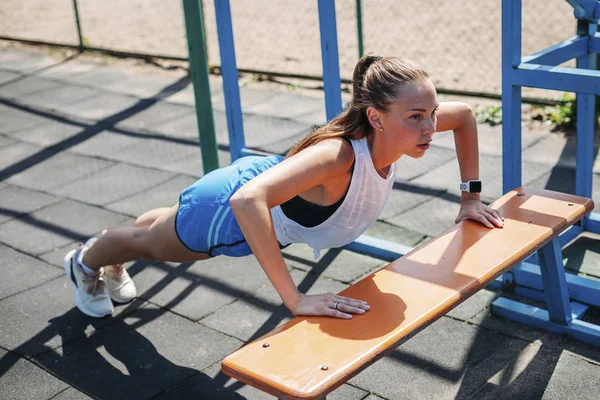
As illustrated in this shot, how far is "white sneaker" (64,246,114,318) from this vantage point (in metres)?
3.39

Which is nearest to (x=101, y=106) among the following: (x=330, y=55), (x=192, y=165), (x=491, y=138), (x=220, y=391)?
(x=192, y=165)

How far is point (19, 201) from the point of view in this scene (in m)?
4.72

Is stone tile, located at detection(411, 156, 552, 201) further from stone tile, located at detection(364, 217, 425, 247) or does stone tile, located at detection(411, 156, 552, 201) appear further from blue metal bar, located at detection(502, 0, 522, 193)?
blue metal bar, located at detection(502, 0, 522, 193)

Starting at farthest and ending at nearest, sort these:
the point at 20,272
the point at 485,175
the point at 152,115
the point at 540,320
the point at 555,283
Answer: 1. the point at 152,115
2. the point at 485,175
3. the point at 20,272
4. the point at 540,320
5. the point at 555,283

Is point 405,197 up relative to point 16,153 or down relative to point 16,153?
down

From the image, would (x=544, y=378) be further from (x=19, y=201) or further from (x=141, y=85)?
(x=141, y=85)

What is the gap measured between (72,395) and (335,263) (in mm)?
1419

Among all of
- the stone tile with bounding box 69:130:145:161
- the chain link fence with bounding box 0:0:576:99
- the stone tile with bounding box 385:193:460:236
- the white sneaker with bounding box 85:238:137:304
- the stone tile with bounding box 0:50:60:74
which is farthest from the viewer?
the stone tile with bounding box 0:50:60:74

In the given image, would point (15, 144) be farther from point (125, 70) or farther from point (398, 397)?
point (398, 397)

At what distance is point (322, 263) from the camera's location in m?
3.81

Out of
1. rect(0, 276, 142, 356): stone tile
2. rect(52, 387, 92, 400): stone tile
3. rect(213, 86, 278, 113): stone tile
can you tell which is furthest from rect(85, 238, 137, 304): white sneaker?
rect(213, 86, 278, 113): stone tile

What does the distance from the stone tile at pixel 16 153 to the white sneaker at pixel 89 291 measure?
217 cm

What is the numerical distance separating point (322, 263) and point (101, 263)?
1075 mm

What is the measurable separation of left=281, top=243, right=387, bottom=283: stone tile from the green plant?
2.11 metres
